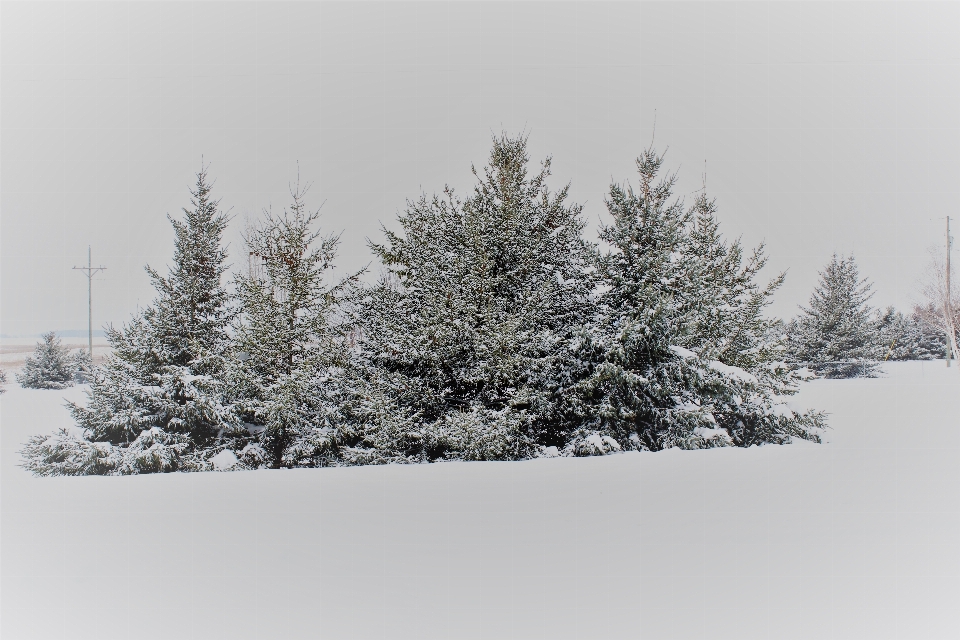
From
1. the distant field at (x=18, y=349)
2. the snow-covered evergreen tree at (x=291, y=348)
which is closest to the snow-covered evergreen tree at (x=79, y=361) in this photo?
the distant field at (x=18, y=349)

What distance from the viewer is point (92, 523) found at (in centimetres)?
341

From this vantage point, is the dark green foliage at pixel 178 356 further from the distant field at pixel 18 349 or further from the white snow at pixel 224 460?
the distant field at pixel 18 349

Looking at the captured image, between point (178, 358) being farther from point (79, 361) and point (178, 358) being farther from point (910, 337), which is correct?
point (910, 337)

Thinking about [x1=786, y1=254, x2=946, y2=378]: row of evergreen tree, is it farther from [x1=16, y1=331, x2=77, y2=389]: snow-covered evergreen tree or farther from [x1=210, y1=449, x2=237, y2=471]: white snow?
[x1=16, y1=331, x2=77, y2=389]: snow-covered evergreen tree

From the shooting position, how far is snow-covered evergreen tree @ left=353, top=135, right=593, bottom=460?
7074 mm

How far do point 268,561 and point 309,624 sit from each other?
677mm

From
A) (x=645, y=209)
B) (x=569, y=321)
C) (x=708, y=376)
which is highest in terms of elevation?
(x=645, y=209)

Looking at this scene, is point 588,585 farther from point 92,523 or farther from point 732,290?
point 732,290

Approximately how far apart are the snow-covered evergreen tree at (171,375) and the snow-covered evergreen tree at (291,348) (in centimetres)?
65

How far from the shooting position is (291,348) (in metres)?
7.93

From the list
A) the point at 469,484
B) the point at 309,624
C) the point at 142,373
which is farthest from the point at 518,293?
the point at 142,373

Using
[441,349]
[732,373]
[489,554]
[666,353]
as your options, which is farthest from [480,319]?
[489,554]

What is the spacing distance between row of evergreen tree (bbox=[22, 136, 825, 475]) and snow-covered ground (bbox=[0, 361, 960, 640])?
8.73ft

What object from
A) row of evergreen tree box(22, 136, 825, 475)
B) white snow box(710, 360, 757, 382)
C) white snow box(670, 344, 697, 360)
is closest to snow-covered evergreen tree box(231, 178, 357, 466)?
row of evergreen tree box(22, 136, 825, 475)
